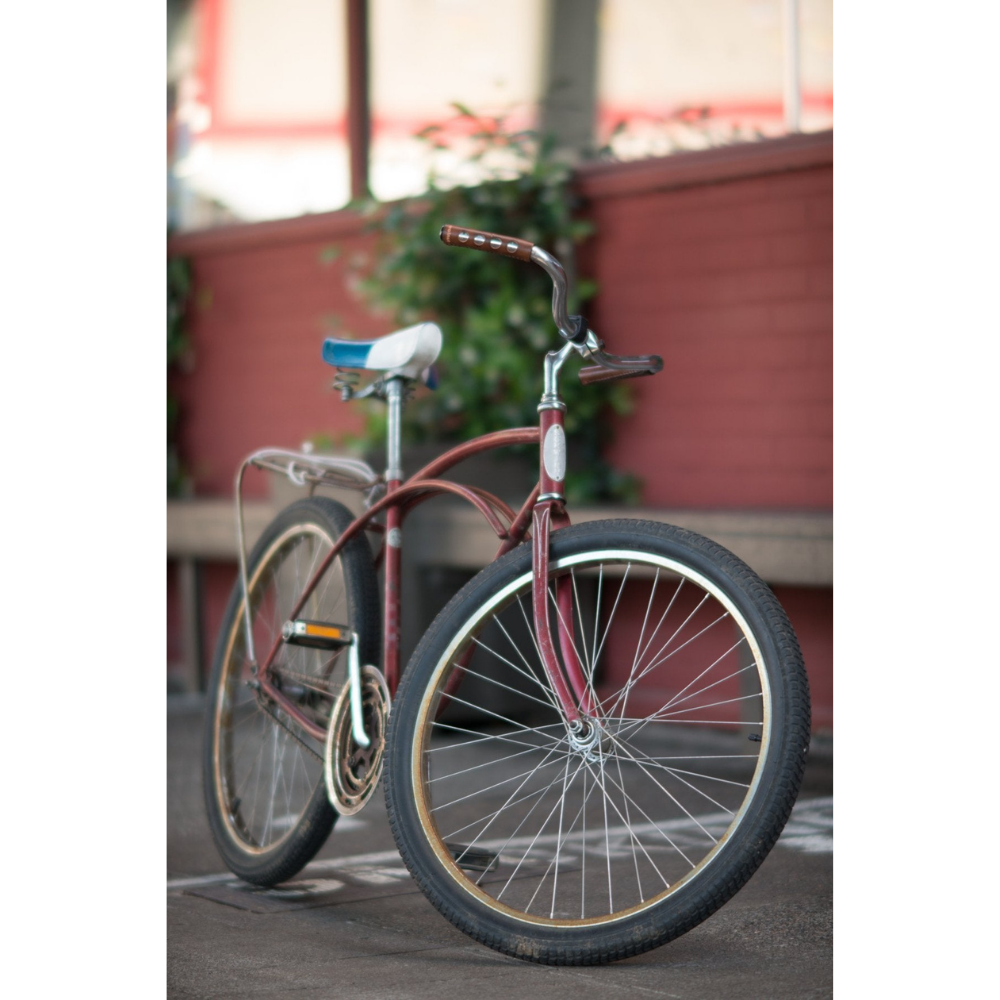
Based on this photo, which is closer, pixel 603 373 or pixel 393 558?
pixel 603 373

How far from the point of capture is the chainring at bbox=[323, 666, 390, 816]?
2.88m

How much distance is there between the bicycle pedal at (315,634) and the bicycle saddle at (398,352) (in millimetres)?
525

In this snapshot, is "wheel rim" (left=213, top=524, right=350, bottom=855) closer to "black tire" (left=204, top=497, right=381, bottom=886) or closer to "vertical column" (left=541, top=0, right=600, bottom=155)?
"black tire" (left=204, top=497, right=381, bottom=886)

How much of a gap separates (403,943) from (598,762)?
51 cm

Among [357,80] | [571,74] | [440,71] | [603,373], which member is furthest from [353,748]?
[357,80]

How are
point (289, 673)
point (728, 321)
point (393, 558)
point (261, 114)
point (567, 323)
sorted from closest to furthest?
1. point (567, 323)
2. point (393, 558)
3. point (289, 673)
4. point (728, 321)
5. point (261, 114)

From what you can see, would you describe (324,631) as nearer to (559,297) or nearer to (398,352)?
(398,352)

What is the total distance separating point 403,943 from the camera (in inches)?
110

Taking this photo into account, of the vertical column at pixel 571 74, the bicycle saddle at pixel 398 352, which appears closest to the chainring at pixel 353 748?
the bicycle saddle at pixel 398 352

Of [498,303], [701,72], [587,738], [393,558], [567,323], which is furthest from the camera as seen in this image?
[701,72]

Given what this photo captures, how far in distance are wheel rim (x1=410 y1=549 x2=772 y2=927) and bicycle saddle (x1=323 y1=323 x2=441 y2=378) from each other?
1.71ft

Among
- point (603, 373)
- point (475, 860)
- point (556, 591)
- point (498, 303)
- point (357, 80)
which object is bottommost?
point (475, 860)

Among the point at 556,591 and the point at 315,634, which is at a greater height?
the point at 556,591
